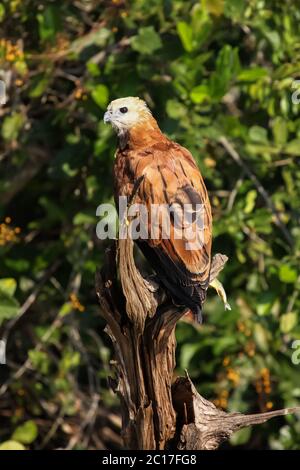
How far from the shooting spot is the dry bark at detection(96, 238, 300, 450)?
152 inches

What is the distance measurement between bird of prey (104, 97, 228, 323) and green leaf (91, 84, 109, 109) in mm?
845

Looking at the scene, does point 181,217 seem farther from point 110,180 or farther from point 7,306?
point 110,180

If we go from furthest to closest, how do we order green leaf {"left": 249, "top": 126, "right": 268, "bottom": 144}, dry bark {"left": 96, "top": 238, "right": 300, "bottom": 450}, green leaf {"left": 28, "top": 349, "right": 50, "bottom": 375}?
1. green leaf {"left": 28, "top": 349, "right": 50, "bottom": 375}
2. green leaf {"left": 249, "top": 126, "right": 268, "bottom": 144}
3. dry bark {"left": 96, "top": 238, "right": 300, "bottom": 450}

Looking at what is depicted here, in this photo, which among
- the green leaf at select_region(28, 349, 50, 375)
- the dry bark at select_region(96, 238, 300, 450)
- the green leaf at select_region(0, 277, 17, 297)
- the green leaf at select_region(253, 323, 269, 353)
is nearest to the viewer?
the dry bark at select_region(96, 238, 300, 450)

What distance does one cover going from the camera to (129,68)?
5410mm

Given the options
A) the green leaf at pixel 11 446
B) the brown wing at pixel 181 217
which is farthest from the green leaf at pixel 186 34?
the green leaf at pixel 11 446

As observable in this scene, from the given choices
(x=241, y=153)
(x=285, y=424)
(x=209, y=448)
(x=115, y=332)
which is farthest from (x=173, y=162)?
(x=285, y=424)

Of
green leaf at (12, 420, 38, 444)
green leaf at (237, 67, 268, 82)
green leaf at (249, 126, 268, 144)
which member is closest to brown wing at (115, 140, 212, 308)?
green leaf at (237, 67, 268, 82)

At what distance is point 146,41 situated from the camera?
5.21m

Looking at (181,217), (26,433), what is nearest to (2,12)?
(181,217)

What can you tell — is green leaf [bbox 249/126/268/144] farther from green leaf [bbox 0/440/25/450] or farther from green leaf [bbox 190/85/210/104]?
green leaf [bbox 0/440/25/450]

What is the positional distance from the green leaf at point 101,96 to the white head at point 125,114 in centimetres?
62

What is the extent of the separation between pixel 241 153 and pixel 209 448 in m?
2.06

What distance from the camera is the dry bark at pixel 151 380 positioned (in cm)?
386
